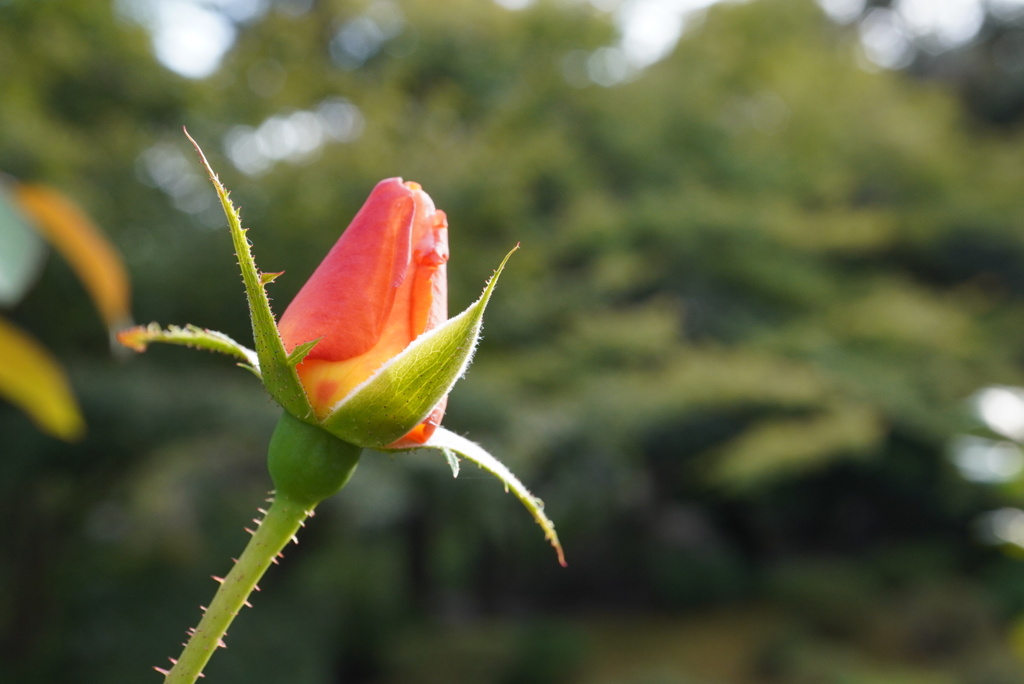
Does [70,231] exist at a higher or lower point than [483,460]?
higher

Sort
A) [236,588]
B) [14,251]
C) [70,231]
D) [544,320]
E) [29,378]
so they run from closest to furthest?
[236,588] < [14,251] < [29,378] < [70,231] < [544,320]

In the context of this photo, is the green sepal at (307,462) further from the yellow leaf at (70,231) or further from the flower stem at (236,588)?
the yellow leaf at (70,231)

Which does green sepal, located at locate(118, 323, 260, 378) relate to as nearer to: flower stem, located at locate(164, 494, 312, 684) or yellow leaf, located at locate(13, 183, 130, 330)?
flower stem, located at locate(164, 494, 312, 684)

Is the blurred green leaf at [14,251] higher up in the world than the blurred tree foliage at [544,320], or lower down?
lower down

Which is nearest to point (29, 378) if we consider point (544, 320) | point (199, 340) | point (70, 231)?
point (70, 231)

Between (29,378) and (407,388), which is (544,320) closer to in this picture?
(29,378)

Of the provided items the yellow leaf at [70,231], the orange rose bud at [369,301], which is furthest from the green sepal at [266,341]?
the yellow leaf at [70,231]
